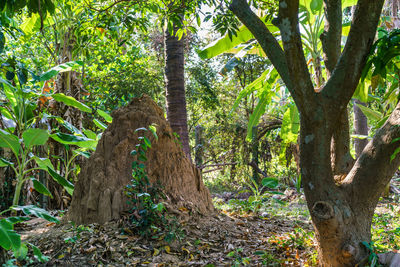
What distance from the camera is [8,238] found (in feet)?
6.72

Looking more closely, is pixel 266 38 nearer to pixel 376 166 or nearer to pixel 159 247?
pixel 376 166

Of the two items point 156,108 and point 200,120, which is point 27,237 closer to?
point 156,108

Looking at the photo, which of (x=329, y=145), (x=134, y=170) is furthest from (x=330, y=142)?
(x=134, y=170)

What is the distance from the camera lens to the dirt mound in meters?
3.34

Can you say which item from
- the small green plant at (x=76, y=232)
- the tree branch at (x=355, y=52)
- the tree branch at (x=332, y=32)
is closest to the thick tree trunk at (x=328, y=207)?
the tree branch at (x=355, y=52)

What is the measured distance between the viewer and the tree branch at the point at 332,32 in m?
2.57

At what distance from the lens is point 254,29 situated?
2.46 meters

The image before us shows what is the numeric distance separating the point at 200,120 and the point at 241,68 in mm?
2327

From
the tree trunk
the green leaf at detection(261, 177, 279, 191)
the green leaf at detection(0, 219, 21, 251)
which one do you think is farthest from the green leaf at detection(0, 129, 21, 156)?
the green leaf at detection(261, 177, 279, 191)

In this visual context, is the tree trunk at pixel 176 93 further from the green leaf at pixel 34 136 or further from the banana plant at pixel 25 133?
the green leaf at pixel 34 136

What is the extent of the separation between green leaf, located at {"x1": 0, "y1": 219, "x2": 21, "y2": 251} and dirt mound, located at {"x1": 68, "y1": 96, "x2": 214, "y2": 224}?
121 cm

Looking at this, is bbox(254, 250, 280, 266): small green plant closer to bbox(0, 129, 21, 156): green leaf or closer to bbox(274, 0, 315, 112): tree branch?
bbox(274, 0, 315, 112): tree branch

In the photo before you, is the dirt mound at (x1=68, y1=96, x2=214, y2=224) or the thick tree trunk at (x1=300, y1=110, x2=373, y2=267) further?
the dirt mound at (x1=68, y1=96, x2=214, y2=224)

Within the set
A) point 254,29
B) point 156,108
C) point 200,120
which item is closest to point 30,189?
point 156,108
